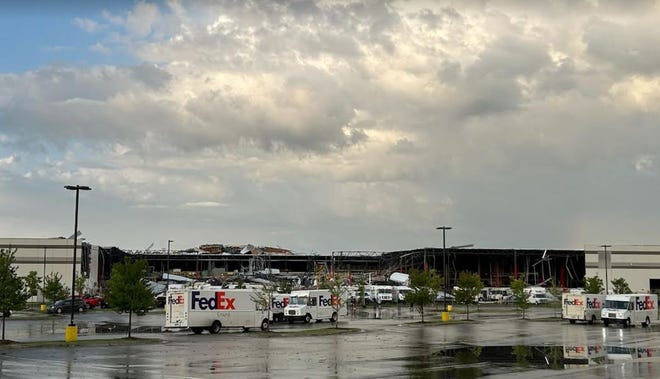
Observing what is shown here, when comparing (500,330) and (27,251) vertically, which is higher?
(27,251)

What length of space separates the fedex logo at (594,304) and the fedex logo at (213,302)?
101 feet

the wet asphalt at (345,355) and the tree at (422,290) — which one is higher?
the tree at (422,290)

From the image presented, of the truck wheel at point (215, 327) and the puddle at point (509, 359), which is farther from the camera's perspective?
the truck wheel at point (215, 327)

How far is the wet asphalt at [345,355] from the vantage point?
25.0m

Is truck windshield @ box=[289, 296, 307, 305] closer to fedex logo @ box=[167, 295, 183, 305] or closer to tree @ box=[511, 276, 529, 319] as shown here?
fedex logo @ box=[167, 295, 183, 305]

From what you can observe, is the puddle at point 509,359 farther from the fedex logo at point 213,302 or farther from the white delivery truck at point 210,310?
the fedex logo at point 213,302

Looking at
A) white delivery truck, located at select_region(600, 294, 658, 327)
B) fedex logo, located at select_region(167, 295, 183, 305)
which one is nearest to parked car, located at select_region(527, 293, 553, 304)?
white delivery truck, located at select_region(600, 294, 658, 327)

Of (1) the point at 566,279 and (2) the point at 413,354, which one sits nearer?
(2) the point at 413,354

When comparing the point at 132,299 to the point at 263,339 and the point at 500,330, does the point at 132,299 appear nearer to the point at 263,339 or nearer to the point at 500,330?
the point at 263,339

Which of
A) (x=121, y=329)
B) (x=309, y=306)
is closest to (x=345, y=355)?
(x=121, y=329)

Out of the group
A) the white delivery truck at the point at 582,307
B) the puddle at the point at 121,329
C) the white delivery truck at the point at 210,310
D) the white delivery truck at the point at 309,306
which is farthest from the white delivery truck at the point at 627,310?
the puddle at the point at 121,329

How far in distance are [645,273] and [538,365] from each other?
120 metres

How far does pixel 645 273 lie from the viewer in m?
137

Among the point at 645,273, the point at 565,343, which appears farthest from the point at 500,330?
the point at 645,273
